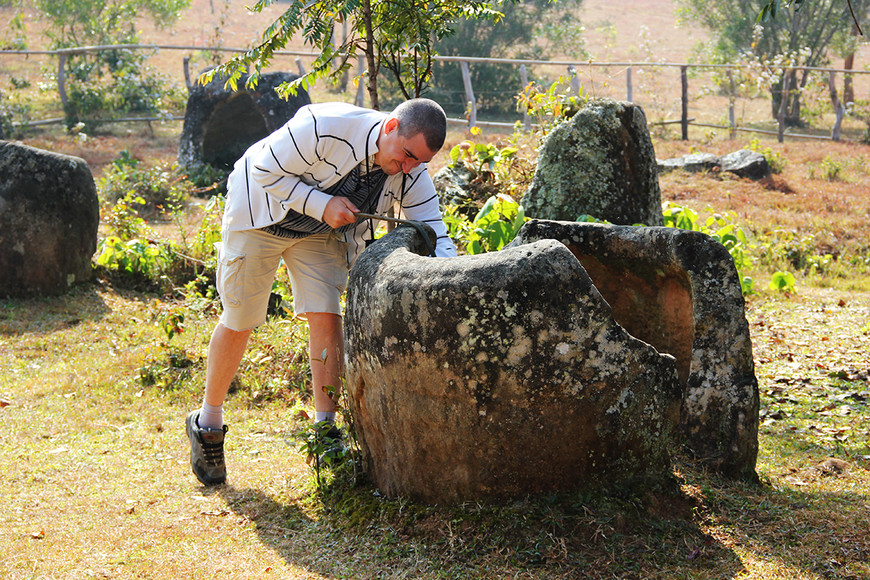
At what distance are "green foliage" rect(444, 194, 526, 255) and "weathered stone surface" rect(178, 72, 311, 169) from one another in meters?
5.95

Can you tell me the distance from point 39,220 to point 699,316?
18.8 feet

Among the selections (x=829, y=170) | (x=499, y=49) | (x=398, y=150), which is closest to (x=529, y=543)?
(x=398, y=150)

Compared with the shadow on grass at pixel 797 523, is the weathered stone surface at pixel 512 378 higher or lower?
higher

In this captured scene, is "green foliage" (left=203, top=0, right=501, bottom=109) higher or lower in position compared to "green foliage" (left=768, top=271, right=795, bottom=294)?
higher

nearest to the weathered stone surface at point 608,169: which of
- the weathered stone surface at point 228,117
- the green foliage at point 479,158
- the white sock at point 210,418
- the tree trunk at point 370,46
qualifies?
the tree trunk at point 370,46

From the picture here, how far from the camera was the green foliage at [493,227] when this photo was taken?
558cm

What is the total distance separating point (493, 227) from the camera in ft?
18.5

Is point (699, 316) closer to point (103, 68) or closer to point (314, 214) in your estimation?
point (314, 214)

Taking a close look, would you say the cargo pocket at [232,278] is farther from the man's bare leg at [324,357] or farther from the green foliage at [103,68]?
the green foliage at [103,68]

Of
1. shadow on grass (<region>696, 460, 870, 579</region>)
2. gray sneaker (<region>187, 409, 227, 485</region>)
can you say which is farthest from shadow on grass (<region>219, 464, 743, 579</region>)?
gray sneaker (<region>187, 409, 227, 485</region>)

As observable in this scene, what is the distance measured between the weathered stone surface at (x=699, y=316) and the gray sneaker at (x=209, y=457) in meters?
1.63

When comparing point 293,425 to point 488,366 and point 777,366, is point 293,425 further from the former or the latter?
point 777,366

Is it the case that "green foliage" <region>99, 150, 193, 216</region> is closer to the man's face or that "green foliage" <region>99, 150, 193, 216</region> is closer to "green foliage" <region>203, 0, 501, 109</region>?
"green foliage" <region>203, 0, 501, 109</region>

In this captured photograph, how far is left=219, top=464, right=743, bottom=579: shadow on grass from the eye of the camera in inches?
103
